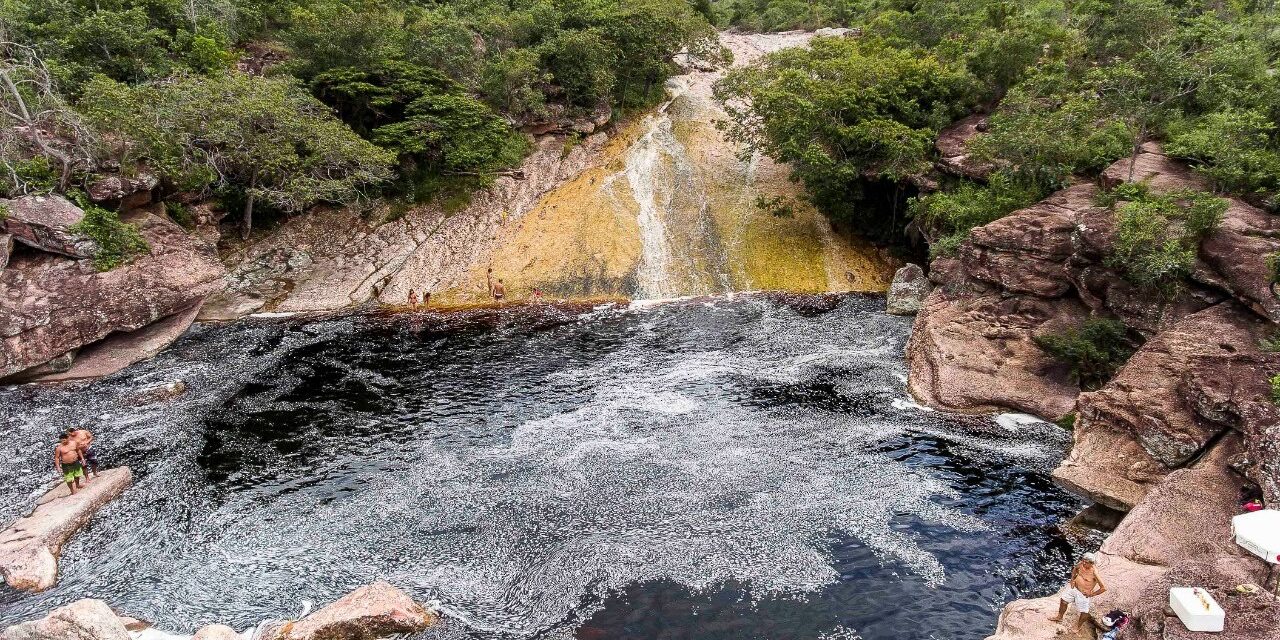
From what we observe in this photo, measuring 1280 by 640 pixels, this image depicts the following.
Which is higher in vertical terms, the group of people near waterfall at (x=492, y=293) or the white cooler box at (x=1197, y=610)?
the group of people near waterfall at (x=492, y=293)

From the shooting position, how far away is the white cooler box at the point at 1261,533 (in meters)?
10.3

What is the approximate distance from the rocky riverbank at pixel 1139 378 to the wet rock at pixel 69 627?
15.6 meters

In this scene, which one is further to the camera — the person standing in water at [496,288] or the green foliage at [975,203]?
the person standing in water at [496,288]

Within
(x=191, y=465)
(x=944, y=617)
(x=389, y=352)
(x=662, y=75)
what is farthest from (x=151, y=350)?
(x=662, y=75)

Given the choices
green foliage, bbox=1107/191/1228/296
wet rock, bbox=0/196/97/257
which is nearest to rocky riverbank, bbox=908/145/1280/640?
green foliage, bbox=1107/191/1228/296

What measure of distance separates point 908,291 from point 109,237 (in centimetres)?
3467

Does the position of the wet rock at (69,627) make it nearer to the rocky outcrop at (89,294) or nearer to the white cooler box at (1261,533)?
the rocky outcrop at (89,294)

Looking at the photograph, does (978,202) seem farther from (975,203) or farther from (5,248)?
(5,248)

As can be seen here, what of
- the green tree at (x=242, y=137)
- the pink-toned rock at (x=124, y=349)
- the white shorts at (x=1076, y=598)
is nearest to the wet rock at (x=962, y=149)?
the white shorts at (x=1076, y=598)

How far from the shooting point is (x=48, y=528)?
15.1m

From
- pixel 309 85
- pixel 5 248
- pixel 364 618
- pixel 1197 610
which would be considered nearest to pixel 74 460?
pixel 364 618

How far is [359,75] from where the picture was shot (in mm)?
37156

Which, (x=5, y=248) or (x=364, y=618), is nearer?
(x=364, y=618)

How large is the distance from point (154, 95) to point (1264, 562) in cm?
3783
